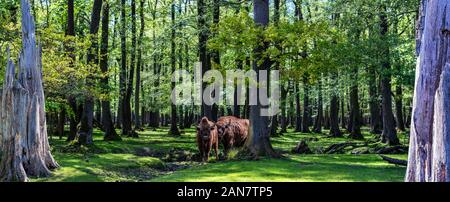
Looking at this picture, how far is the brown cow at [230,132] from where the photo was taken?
1994 cm

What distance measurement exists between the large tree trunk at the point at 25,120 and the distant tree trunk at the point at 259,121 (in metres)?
7.00

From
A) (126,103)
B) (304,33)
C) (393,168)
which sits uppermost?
(304,33)

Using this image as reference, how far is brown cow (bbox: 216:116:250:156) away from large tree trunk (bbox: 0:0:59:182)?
7662mm

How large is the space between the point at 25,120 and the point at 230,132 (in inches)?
373

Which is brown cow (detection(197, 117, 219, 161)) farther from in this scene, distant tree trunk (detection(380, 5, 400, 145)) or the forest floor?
distant tree trunk (detection(380, 5, 400, 145))

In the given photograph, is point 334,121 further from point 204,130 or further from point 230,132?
point 204,130

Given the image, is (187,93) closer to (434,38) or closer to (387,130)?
(387,130)

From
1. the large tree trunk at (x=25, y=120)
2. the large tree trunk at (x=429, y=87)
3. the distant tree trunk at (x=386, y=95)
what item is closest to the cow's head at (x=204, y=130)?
the large tree trunk at (x=25, y=120)

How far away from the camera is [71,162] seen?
15.9 metres

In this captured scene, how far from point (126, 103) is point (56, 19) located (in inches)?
486

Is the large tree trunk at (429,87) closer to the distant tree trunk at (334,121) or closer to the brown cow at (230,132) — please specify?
the brown cow at (230,132)

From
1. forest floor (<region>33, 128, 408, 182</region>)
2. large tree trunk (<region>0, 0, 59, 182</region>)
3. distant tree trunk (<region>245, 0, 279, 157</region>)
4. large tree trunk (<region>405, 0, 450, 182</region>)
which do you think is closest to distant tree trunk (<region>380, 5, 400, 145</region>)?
forest floor (<region>33, 128, 408, 182</region>)

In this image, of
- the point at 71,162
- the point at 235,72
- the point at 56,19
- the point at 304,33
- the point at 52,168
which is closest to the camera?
the point at 52,168
